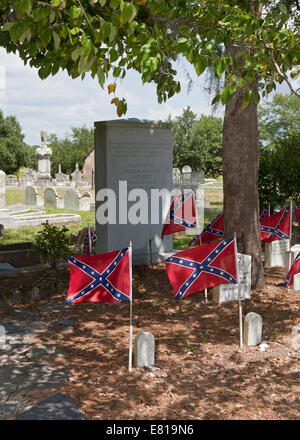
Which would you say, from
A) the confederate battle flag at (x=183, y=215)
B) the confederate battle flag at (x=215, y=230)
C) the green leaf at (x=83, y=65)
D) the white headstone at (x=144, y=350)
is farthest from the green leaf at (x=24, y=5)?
the confederate battle flag at (x=215, y=230)

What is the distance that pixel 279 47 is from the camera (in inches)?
224

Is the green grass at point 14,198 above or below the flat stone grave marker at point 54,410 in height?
above

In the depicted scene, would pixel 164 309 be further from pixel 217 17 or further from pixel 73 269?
pixel 217 17

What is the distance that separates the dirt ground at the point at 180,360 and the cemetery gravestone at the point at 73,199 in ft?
45.5

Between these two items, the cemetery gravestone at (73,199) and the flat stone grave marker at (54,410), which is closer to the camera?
the flat stone grave marker at (54,410)

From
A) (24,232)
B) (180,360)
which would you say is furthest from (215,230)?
(24,232)

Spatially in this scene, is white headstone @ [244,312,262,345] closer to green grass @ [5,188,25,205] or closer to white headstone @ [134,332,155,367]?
white headstone @ [134,332,155,367]

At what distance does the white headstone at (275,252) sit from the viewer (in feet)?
32.3

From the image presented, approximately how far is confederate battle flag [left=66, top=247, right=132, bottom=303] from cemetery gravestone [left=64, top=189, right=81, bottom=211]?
16.6m

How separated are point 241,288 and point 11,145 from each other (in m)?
56.4

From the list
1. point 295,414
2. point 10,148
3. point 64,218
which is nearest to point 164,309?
point 295,414

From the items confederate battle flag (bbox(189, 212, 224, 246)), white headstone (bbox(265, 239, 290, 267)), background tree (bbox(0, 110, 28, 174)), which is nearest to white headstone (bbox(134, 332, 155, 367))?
confederate battle flag (bbox(189, 212, 224, 246))

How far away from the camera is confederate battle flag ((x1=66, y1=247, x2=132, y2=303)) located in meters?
5.33

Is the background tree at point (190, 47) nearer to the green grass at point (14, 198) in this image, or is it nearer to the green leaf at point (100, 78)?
the green leaf at point (100, 78)
